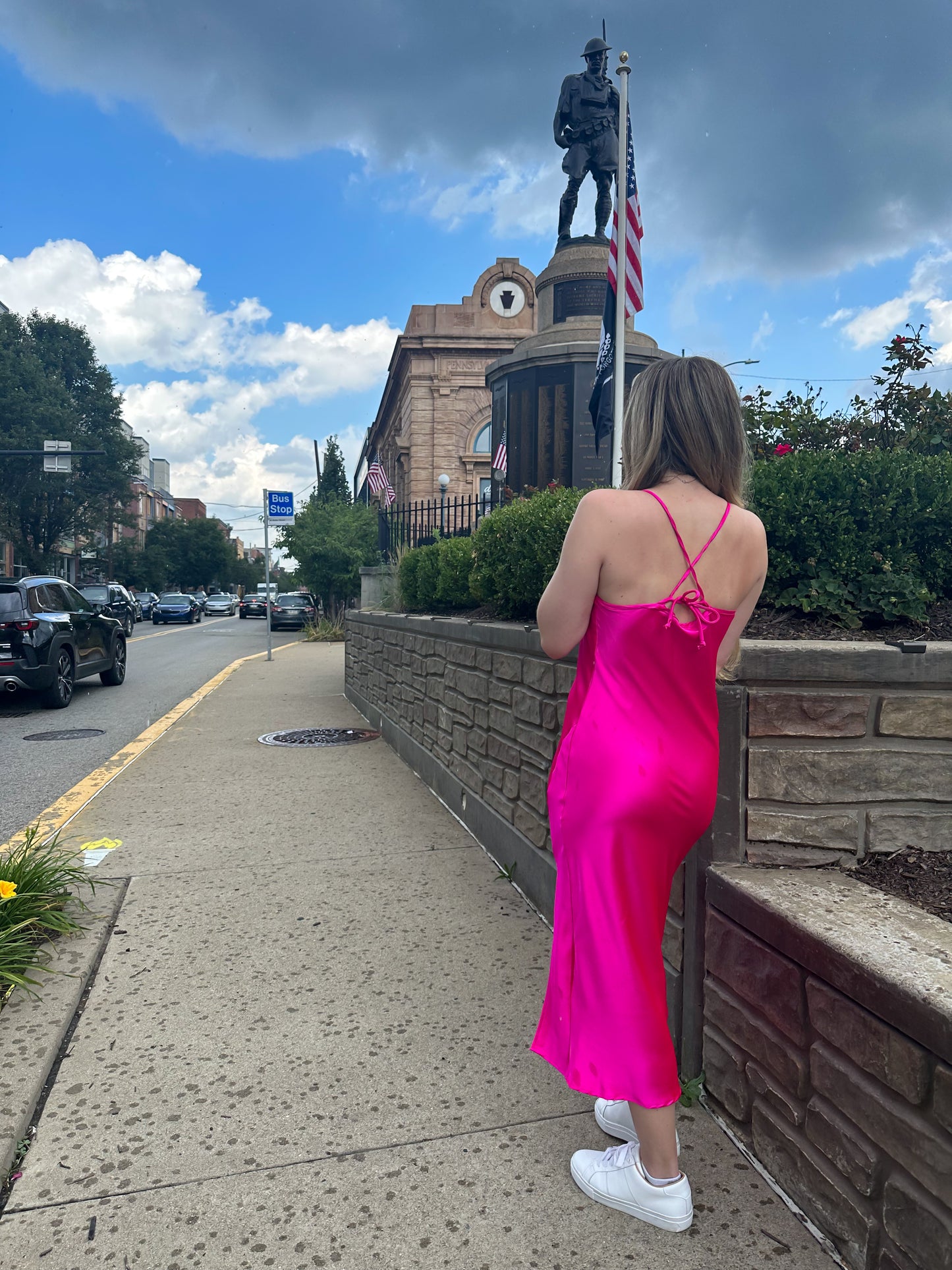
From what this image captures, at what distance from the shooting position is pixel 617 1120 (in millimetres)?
2309

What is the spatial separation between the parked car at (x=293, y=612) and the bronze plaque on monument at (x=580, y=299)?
2072cm

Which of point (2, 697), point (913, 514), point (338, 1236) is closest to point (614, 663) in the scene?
point (338, 1236)

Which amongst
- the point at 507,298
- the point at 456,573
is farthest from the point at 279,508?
the point at 507,298

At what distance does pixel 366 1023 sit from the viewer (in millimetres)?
2912

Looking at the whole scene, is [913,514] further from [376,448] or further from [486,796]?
[376,448]

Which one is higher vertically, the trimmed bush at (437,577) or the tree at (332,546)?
the tree at (332,546)

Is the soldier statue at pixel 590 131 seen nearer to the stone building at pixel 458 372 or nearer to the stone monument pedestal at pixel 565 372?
the stone monument pedestal at pixel 565 372

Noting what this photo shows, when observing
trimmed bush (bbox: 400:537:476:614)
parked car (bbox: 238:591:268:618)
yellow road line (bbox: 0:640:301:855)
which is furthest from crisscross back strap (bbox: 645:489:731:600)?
parked car (bbox: 238:591:268:618)

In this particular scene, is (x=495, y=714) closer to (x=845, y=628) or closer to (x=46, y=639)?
(x=845, y=628)

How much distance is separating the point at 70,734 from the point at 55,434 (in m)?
42.8

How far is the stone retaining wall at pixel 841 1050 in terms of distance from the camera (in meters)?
1.65

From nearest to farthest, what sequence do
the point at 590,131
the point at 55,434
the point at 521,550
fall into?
the point at 521,550, the point at 590,131, the point at 55,434

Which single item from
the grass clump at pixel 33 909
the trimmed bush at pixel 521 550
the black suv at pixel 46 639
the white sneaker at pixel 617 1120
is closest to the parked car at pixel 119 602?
the black suv at pixel 46 639

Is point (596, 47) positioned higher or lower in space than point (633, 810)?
higher
